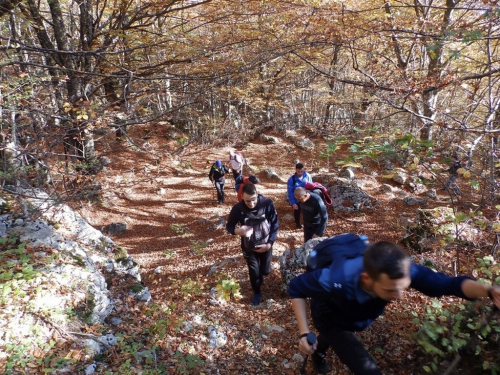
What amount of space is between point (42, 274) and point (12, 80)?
4.63 m

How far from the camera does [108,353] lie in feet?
11.3

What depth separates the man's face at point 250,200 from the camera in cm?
433

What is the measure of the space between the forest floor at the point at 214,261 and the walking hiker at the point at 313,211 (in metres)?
A: 1.18

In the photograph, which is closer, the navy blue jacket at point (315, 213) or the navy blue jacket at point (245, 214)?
the navy blue jacket at point (245, 214)

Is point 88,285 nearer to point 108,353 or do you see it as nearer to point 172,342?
point 108,353

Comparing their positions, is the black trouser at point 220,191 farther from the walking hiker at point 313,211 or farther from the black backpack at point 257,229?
the black backpack at point 257,229

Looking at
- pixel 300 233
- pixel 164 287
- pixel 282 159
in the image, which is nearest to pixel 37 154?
pixel 164 287

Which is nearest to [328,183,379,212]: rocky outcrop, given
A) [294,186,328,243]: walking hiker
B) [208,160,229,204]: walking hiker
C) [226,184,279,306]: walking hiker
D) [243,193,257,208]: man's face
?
[294,186,328,243]: walking hiker

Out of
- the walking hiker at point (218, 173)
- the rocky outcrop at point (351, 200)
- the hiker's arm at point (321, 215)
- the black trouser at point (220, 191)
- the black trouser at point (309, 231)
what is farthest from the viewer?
the black trouser at point (220, 191)

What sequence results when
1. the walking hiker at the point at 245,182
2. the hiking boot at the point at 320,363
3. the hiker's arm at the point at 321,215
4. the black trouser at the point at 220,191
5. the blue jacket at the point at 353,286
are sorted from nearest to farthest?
1. the blue jacket at the point at 353,286
2. the hiking boot at the point at 320,363
3. the walking hiker at the point at 245,182
4. the hiker's arm at the point at 321,215
5. the black trouser at the point at 220,191

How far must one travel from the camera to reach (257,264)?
478cm

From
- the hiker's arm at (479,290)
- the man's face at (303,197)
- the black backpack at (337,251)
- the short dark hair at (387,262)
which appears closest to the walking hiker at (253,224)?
the man's face at (303,197)

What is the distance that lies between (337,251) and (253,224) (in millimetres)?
2177

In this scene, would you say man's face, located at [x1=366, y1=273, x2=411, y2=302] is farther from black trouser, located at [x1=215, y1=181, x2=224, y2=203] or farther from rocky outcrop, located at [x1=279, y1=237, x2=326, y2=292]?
black trouser, located at [x1=215, y1=181, x2=224, y2=203]
